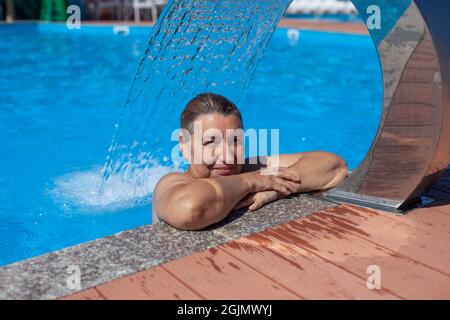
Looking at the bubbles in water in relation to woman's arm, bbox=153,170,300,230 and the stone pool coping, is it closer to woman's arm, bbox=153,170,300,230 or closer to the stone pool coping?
woman's arm, bbox=153,170,300,230

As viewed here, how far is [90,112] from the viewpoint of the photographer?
7586 mm

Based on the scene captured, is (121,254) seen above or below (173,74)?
below

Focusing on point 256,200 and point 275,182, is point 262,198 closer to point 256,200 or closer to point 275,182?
point 256,200

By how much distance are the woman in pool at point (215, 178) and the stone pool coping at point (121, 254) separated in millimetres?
69

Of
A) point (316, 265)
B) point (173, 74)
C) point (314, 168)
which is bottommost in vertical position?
point (316, 265)

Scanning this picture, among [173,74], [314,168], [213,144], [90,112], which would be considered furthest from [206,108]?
[90,112]

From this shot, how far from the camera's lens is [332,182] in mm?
3158

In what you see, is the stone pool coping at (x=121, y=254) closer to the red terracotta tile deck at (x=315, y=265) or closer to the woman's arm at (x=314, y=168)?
the red terracotta tile deck at (x=315, y=265)

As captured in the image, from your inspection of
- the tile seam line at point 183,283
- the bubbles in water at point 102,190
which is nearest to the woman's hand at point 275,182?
the tile seam line at point 183,283

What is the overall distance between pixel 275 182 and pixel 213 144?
1.37ft

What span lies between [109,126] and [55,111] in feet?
3.46

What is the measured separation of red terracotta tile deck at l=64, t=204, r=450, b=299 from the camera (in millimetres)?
1979

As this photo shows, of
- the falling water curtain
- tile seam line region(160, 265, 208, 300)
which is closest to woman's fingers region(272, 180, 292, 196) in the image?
tile seam line region(160, 265, 208, 300)

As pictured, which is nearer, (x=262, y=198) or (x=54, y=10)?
(x=262, y=198)
